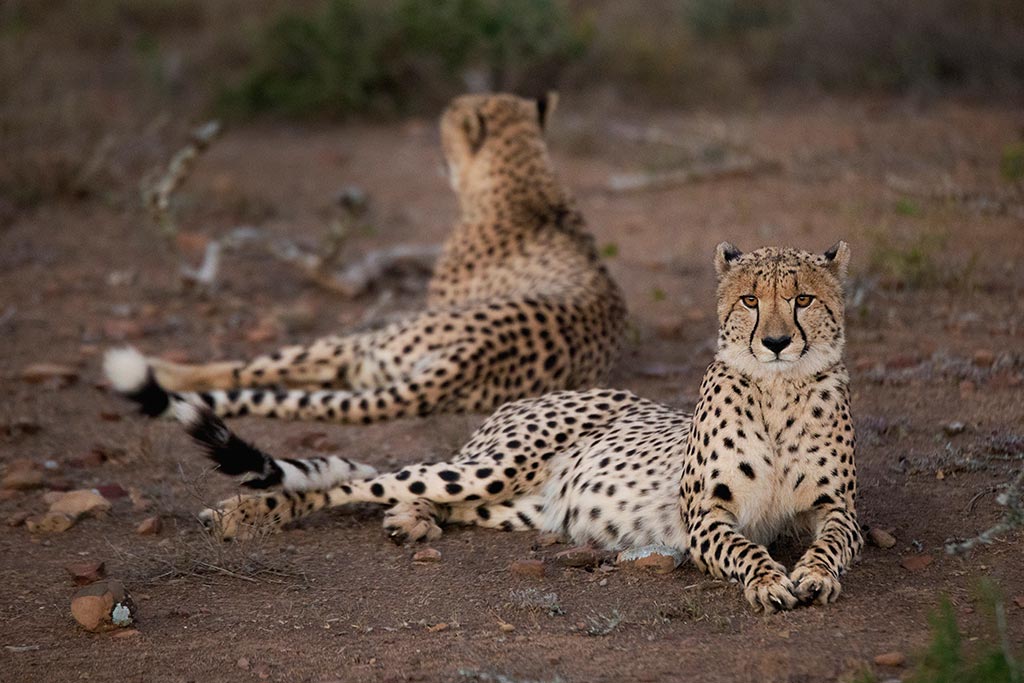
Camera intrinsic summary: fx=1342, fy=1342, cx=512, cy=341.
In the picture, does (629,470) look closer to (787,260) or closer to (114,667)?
(787,260)

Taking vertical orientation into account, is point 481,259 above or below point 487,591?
above

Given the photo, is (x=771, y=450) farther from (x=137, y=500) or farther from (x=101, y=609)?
(x=137, y=500)

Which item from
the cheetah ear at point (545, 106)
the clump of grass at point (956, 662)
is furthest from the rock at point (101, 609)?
the cheetah ear at point (545, 106)

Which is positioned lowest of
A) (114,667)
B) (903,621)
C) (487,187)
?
(114,667)

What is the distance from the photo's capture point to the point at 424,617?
3658 millimetres

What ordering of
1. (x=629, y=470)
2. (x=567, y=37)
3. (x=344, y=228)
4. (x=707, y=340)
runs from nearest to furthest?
(x=629, y=470) → (x=707, y=340) → (x=344, y=228) → (x=567, y=37)

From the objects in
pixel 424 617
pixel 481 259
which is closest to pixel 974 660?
pixel 424 617

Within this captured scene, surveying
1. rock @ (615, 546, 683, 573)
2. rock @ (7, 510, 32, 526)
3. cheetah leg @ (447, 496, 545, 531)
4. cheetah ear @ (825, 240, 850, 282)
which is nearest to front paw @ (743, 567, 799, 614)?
rock @ (615, 546, 683, 573)

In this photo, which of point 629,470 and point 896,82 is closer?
point 629,470

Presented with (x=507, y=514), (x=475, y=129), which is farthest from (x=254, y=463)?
(x=475, y=129)

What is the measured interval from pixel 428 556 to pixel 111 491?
4.26 ft

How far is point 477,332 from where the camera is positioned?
17.4 feet

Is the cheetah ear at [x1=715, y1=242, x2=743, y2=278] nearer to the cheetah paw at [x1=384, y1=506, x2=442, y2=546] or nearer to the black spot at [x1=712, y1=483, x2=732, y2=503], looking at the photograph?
the black spot at [x1=712, y1=483, x2=732, y2=503]

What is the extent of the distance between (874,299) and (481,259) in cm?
189
